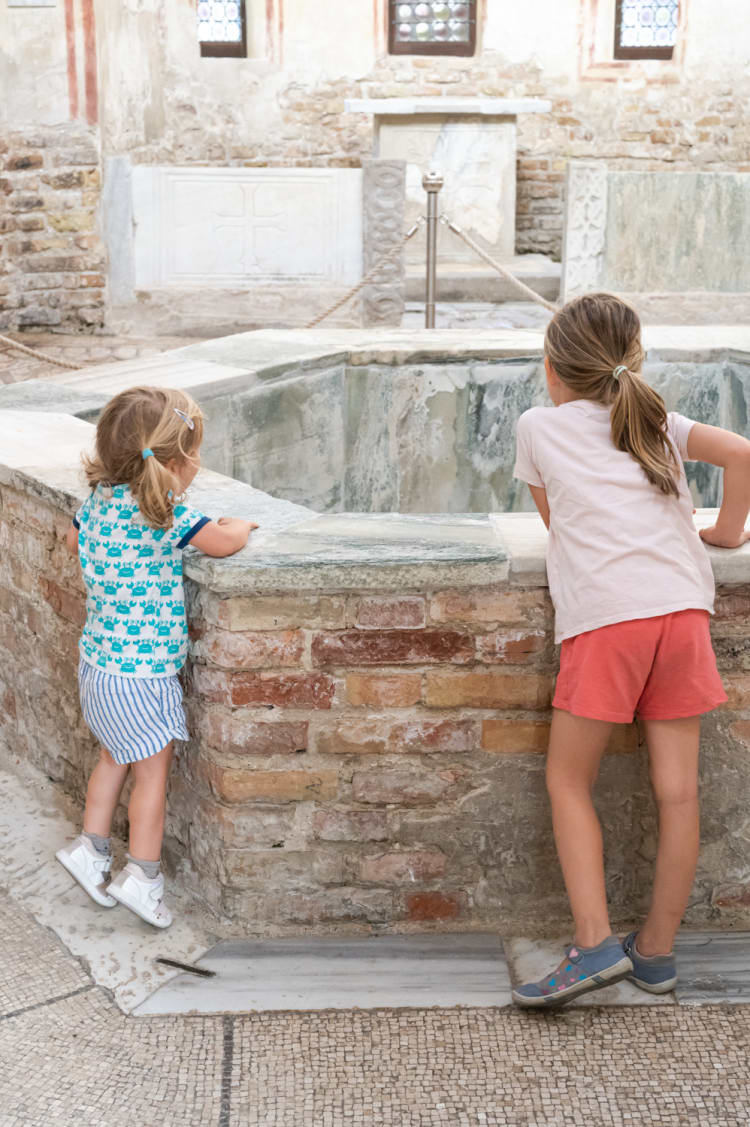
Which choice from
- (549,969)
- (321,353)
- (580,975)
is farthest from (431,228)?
(580,975)

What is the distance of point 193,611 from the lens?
8.35 ft

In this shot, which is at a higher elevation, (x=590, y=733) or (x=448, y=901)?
(x=590, y=733)

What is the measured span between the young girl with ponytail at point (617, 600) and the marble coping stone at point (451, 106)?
9748 millimetres

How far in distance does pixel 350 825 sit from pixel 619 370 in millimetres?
1036

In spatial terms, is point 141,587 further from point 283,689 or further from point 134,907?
point 134,907

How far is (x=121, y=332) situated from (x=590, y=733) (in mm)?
7976

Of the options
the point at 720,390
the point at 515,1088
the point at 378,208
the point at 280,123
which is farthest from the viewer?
the point at 280,123

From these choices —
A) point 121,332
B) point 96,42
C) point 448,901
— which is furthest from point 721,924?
point 96,42

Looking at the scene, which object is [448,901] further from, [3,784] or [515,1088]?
[3,784]

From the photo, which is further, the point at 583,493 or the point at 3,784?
the point at 3,784

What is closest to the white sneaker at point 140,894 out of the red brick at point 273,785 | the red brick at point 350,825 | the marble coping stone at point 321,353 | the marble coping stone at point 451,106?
the red brick at point 273,785

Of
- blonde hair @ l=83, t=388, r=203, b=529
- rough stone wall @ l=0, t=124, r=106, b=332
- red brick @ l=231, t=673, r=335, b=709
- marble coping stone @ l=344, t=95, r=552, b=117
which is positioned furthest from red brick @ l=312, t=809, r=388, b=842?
marble coping stone @ l=344, t=95, r=552, b=117

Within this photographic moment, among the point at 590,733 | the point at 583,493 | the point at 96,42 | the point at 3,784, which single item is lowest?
the point at 3,784

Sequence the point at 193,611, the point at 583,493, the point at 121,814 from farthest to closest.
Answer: the point at 121,814
the point at 193,611
the point at 583,493
